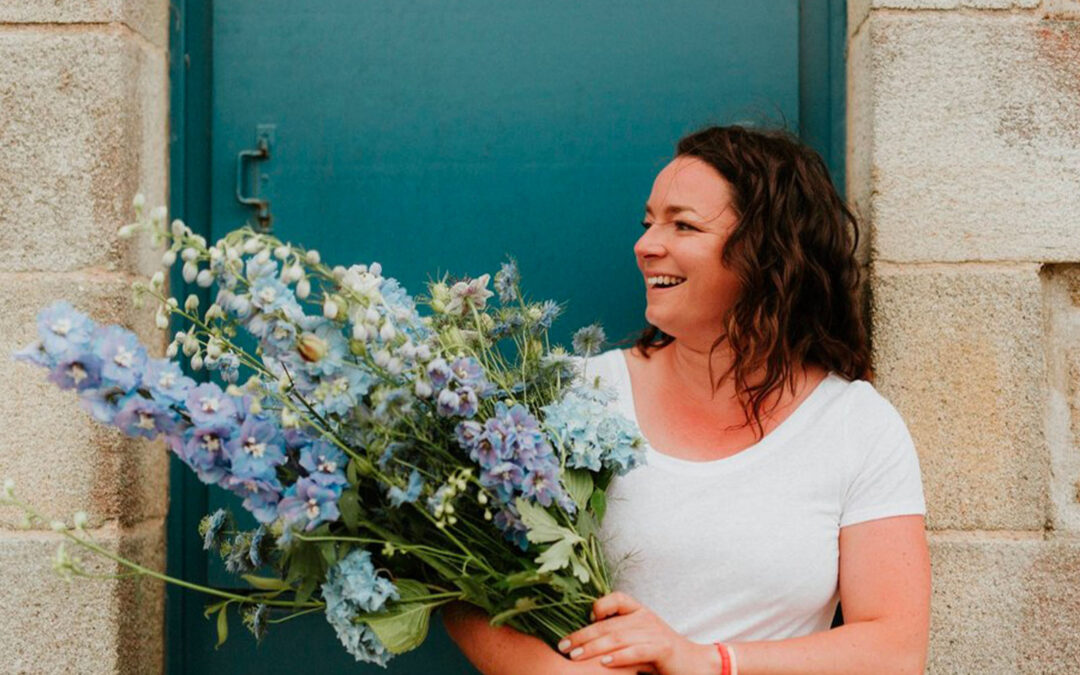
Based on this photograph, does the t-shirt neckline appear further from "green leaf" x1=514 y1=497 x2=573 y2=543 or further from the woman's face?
"green leaf" x1=514 y1=497 x2=573 y2=543

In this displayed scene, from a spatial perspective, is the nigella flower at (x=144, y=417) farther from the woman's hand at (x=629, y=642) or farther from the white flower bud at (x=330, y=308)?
the woman's hand at (x=629, y=642)

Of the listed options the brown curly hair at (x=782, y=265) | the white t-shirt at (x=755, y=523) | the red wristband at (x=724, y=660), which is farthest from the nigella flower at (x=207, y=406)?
the brown curly hair at (x=782, y=265)

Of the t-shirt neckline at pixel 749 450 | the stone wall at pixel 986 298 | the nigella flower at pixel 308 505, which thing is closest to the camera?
the nigella flower at pixel 308 505

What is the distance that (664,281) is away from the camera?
192 centimetres

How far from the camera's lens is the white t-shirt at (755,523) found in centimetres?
177

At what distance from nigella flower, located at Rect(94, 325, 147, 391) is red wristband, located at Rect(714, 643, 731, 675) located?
3.28 ft

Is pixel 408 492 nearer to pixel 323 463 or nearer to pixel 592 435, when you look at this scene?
pixel 323 463

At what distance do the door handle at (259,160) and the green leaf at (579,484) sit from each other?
116cm

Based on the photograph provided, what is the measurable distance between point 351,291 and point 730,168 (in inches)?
36.8

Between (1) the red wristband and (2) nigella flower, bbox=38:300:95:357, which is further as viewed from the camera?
(1) the red wristband

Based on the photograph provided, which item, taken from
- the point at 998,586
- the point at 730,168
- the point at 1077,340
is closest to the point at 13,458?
Result: the point at 730,168

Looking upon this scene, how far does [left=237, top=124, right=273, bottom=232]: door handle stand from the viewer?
2361mm

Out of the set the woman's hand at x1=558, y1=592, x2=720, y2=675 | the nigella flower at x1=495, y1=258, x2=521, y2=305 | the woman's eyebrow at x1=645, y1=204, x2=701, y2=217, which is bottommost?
the woman's hand at x1=558, y1=592, x2=720, y2=675

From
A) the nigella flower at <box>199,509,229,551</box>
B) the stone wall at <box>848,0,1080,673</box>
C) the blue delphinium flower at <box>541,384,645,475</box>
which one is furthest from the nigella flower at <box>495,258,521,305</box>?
the stone wall at <box>848,0,1080,673</box>
